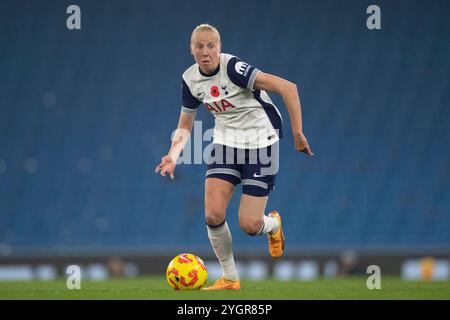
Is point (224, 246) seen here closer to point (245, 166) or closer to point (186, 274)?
point (186, 274)

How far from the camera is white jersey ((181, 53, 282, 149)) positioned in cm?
825

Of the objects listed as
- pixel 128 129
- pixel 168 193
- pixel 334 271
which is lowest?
pixel 334 271

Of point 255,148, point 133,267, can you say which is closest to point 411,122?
point 133,267

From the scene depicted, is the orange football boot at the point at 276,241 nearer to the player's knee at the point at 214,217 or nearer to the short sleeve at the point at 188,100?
the player's knee at the point at 214,217

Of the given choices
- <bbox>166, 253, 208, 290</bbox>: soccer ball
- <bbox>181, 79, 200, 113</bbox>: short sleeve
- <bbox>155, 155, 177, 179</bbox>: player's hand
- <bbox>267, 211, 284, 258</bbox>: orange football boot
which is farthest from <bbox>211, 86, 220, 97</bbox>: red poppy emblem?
<bbox>166, 253, 208, 290</bbox>: soccer ball

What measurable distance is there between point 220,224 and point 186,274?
1.88ft

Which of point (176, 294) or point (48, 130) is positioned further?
point (48, 130)

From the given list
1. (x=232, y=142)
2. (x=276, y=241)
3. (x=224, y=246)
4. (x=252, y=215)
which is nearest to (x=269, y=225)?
(x=276, y=241)

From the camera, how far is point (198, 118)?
698 inches

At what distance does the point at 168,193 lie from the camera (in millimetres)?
17375

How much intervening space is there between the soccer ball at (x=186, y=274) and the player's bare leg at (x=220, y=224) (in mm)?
148

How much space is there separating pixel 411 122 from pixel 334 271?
393cm

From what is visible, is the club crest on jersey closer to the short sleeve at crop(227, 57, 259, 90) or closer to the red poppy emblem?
the red poppy emblem

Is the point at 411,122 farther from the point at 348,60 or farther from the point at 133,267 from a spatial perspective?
the point at 133,267
